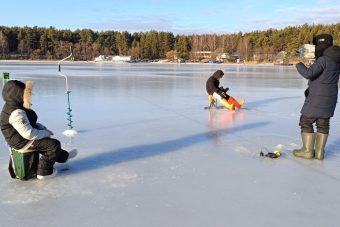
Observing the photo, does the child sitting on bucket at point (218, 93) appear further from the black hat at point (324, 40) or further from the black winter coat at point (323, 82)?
the black hat at point (324, 40)

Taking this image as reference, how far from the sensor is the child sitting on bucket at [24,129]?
3264 mm

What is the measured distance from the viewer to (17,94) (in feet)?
10.7

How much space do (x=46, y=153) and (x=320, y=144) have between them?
2.94m

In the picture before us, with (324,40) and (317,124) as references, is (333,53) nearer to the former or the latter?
(324,40)

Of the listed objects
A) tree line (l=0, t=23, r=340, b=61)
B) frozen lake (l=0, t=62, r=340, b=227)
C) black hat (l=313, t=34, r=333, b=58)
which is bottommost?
frozen lake (l=0, t=62, r=340, b=227)

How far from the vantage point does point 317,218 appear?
106 inches

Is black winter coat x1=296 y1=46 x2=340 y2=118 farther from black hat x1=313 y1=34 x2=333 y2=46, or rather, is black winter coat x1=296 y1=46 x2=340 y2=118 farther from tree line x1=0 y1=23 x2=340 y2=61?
tree line x1=0 y1=23 x2=340 y2=61

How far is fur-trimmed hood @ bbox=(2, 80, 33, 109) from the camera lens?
3.25m

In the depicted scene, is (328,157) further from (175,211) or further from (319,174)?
(175,211)

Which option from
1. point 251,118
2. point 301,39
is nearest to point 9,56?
point 301,39

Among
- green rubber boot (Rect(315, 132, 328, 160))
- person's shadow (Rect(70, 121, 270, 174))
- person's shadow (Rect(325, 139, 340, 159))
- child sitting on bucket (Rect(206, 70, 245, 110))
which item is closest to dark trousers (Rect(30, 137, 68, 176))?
person's shadow (Rect(70, 121, 270, 174))

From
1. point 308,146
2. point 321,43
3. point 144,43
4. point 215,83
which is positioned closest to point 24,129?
point 308,146

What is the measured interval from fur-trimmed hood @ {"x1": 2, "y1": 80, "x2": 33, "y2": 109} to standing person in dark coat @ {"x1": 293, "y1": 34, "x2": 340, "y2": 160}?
2.81m

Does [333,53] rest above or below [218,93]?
above
